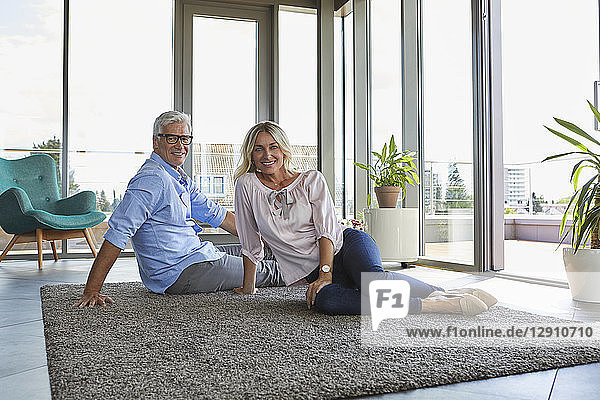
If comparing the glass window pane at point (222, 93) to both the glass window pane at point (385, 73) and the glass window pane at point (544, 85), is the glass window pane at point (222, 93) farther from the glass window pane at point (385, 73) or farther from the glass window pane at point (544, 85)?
the glass window pane at point (544, 85)

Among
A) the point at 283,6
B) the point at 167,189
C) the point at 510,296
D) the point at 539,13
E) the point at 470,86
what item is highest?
the point at 283,6

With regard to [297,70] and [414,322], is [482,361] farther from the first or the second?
[297,70]

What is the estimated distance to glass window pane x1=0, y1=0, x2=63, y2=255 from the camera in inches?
207

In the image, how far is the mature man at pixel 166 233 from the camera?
7.99ft

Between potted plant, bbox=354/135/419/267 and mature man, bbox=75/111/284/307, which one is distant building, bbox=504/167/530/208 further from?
mature man, bbox=75/111/284/307

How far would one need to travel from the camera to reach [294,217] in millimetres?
2387

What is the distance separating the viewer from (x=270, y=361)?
1524 mm

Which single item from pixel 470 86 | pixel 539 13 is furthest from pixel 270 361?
pixel 539 13

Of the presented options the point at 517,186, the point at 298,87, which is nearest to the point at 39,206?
the point at 298,87

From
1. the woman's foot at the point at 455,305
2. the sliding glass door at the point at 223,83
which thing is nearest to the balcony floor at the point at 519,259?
the woman's foot at the point at 455,305

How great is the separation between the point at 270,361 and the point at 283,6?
5.08 meters

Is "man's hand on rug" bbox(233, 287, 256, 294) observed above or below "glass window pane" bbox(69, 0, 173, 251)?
below

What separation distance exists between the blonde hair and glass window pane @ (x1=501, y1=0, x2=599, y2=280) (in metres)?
1.95

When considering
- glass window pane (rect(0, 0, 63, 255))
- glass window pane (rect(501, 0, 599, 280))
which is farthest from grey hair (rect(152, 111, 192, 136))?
glass window pane (rect(0, 0, 63, 255))
